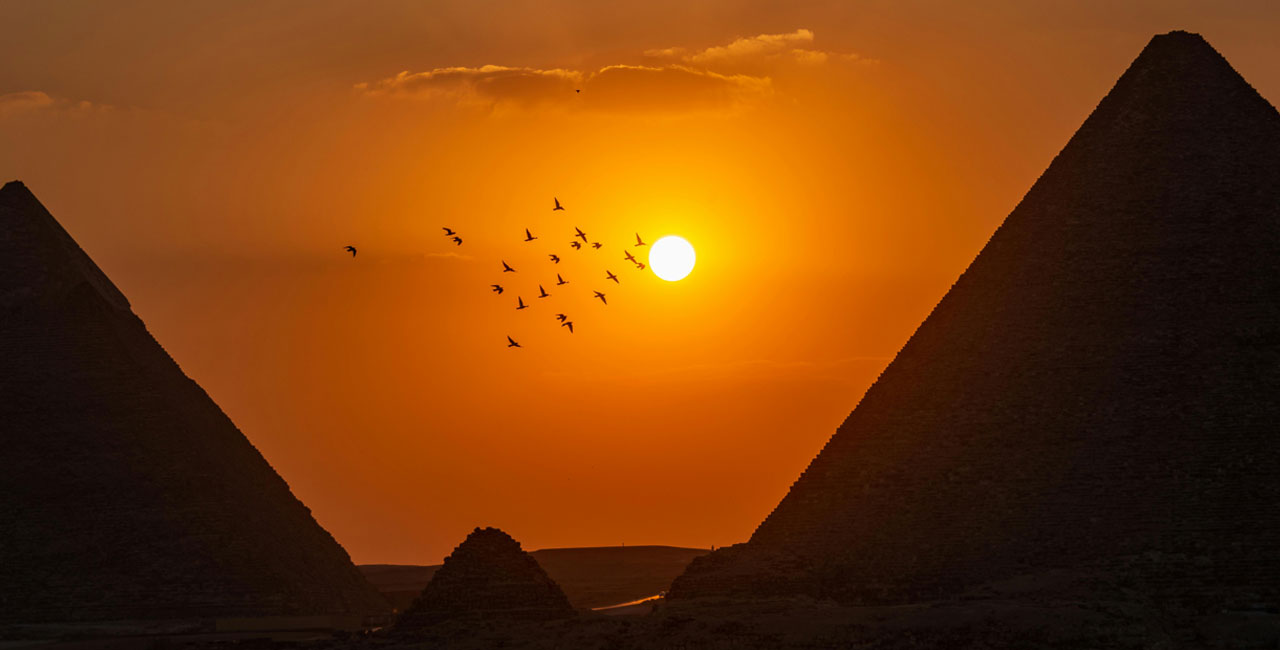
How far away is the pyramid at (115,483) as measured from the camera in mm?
53219

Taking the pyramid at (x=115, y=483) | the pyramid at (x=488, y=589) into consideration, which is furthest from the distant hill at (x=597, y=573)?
the pyramid at (x=488, y=589)

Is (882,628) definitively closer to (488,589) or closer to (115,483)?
(488,589)

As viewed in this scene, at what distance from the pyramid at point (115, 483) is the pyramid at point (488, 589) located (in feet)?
17.2

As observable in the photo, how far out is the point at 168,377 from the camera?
5822cm

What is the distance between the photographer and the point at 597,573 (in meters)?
96.6

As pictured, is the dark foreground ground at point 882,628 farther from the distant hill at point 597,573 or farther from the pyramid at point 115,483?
the distant hill at point 597,573

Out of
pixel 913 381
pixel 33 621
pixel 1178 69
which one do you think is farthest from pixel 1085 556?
pixel 33 621

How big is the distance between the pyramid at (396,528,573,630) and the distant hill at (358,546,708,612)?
19075 millimetres

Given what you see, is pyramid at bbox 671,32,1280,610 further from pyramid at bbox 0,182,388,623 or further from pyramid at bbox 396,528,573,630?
pyramid at bbox 0,182,388,623

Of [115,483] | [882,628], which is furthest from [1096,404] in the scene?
[115,483]

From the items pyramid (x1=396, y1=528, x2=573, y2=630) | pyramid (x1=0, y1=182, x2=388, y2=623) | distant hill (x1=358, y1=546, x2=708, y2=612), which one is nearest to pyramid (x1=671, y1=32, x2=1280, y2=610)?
pyramid (x1=396, y1=528, x2=573, y2=630)

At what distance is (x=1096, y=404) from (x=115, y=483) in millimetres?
22814

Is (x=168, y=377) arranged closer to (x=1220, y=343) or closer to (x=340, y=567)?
(x=340, y=567)

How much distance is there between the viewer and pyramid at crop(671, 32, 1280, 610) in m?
46.8
